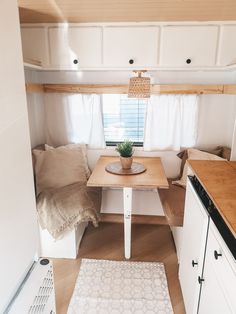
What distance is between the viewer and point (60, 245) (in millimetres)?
2350

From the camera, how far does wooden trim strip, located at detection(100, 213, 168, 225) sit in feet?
9.88

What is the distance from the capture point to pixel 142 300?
192cm

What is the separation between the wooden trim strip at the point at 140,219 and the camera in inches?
119

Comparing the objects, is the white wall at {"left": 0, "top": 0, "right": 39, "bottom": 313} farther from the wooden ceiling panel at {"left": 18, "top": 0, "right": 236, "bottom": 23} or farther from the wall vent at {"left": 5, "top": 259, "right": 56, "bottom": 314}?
the wooden ceiling panel at {"left": 18, "top": 0, "right": 236, "bottom": 23}

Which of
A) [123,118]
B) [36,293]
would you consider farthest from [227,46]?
[36,293]

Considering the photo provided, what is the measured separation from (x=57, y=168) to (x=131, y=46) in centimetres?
139

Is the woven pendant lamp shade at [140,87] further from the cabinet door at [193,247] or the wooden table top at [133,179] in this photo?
the cabinet door at [193,247]

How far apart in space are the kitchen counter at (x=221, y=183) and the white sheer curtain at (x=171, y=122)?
110 cm

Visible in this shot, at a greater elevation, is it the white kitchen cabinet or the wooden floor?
the white kitchen cabinet

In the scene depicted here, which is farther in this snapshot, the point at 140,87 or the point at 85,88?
the point at 85,88

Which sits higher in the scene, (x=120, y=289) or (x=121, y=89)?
(x=121, y=89)

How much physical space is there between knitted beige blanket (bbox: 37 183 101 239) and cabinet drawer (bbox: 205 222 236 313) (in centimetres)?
121

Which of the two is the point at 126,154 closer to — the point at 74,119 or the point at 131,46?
the point at 74,119

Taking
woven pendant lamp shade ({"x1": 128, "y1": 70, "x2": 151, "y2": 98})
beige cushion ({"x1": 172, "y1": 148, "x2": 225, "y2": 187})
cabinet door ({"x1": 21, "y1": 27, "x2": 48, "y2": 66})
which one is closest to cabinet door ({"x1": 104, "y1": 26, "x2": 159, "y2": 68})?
woven pendant lamp shade ({"x1": 128, "y1": 70, "x2": 151, "y2": 98})
